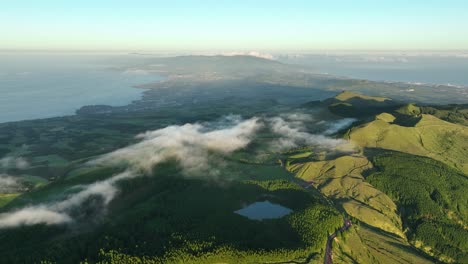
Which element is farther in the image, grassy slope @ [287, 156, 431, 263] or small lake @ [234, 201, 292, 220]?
small lake @ [234, 201, 292, 220]

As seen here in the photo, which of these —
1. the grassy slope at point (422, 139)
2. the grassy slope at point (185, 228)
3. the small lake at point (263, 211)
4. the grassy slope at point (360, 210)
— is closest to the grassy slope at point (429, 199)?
the grassy slope at point (360, 210)

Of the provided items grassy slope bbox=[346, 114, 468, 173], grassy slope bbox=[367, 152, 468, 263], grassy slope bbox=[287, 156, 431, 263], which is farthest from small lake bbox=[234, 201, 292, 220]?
grassy slope bbox=[346, 114, 468, 173]

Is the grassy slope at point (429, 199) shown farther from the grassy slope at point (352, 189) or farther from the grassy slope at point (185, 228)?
the grassy slope at point (185, 228)

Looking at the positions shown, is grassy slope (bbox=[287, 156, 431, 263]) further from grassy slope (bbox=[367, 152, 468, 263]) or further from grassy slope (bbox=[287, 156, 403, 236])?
grassy slope (bbox=[367, 152, 468, 263])

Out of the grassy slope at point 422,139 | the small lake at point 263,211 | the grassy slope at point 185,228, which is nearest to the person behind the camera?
the grassy slope at point 185,228

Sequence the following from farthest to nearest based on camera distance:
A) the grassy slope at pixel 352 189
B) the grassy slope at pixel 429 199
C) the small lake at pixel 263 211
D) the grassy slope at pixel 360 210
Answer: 1. the grassy slope at pixel 352 189
2. the small lake at pixel 263 211
3. the grassy slope at pixel 429 199
4. the grassy slope at pixel 360 210

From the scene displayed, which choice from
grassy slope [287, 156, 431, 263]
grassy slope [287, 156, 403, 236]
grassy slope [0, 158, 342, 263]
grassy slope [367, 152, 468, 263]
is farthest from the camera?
grassy slope [287, 156, 403, 236]
